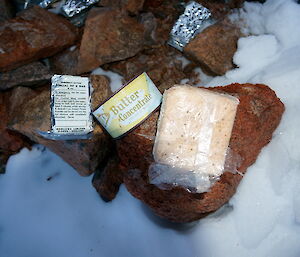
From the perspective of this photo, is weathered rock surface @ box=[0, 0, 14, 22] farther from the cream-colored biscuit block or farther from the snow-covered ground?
the cream-colored biscuit block

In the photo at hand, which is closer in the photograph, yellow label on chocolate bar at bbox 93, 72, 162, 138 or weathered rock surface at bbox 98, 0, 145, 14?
yellow label on chocolate bar at bbox 93, 72, 162, 138

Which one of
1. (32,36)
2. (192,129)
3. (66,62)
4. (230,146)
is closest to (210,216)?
(230,146)

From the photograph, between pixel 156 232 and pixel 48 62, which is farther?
pixel 48 62

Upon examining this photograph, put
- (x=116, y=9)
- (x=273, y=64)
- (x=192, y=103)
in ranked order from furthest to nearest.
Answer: (x=116, y=9) → (x=273, y=64) → (x=192, y=103)

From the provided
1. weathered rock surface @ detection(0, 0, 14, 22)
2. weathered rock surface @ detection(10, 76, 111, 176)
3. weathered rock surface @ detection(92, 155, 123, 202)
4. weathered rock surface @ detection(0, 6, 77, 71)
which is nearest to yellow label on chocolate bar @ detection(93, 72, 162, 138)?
weathered rock surface @ detection(10, 76, 111, 176)

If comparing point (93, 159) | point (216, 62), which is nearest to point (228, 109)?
point (216, 62)

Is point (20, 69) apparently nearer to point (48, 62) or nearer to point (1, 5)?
point (48, 62)

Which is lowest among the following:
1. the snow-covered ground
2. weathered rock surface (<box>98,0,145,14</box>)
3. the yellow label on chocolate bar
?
the snow-covered ground

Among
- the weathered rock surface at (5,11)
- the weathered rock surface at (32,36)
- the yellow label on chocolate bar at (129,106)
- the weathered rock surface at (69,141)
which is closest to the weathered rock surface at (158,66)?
the weathered rock surface at (69,141)
